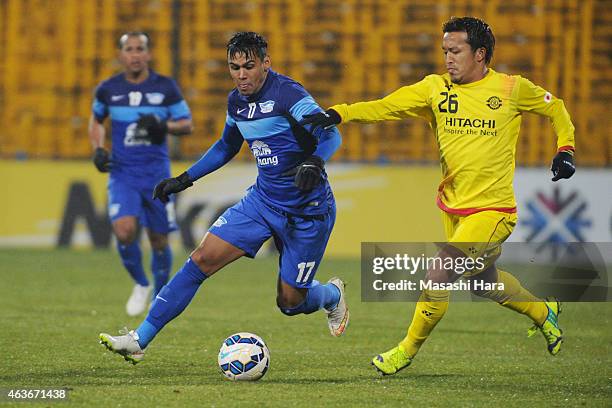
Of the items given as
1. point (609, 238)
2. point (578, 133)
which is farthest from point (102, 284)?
point (578, 133)

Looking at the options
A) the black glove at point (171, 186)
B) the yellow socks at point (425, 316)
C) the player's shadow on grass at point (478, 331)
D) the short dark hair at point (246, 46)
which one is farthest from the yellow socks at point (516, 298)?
the short dark hair at point (246, 46)

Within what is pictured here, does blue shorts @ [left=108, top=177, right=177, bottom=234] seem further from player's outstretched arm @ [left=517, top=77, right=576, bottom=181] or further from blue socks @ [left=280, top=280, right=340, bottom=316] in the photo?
player's outstretched arm @ [left=517, top=77, right=576, bottom=181]

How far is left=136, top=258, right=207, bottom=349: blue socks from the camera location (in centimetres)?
711

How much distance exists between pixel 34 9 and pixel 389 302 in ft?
26.3

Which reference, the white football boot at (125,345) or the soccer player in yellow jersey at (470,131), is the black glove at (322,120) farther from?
the white football boot at (125,345)

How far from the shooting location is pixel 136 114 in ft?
34.5

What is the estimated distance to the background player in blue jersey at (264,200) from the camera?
7043 mm

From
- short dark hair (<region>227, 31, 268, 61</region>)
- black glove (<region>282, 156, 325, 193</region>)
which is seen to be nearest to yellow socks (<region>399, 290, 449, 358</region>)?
black glove (<region>282, 156, 325, 193</region>)

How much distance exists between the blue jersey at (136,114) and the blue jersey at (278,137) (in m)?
3.19

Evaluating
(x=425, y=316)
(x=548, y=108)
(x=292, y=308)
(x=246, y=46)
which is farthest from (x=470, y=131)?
(x=292, y=308)

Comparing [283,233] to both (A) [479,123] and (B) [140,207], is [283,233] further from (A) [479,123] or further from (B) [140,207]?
(B) [140,207]

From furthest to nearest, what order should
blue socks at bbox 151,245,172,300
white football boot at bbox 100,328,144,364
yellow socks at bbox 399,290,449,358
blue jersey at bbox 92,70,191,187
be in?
blue socks at bbox 151,245,172,300
blue jersey at bbox 92,70,191,187
yellow socks at bbox 399,290,449,358
white football boot at bbox 100,328,144,364

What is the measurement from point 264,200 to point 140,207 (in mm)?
3300

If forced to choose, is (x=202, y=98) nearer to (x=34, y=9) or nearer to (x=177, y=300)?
(x=34, y=9)
